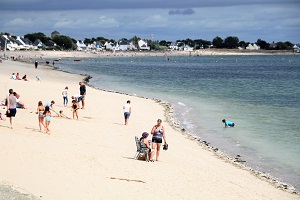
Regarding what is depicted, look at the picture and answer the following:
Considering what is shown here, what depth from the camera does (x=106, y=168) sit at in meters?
13.4

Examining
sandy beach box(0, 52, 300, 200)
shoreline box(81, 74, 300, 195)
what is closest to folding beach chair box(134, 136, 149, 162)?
sandy beach box(0, 52, 300, 200)

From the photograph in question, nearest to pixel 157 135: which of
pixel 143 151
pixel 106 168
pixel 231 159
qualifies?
pixel 143 151

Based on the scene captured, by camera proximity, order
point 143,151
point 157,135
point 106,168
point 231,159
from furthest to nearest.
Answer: point 231,159, point 143,151, point 157,135, point 106,168

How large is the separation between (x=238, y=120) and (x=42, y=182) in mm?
18962

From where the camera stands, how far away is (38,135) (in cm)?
1667

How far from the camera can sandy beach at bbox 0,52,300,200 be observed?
1120 cm

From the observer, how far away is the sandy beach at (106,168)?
36.8ft

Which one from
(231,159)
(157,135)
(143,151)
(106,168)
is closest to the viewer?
(106,168)

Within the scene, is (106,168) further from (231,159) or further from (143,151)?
(231,159)

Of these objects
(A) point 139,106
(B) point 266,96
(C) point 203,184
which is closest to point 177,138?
(C) point 203,184

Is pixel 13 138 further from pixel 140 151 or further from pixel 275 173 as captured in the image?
pixel 275 173

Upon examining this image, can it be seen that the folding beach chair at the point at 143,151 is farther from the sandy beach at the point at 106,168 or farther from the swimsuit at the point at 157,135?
the swimsuit at the point at 157,135

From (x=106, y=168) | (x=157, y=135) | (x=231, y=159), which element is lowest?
(x=231, y=159)

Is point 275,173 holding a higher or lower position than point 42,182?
lower
